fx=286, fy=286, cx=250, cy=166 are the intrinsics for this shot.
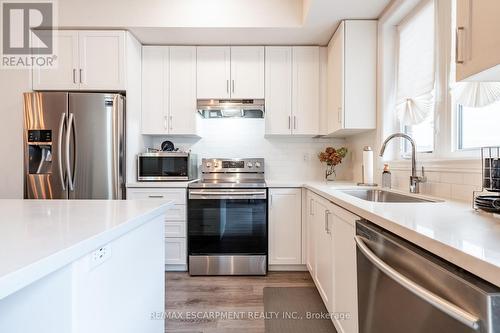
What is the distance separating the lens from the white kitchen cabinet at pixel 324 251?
181 cm

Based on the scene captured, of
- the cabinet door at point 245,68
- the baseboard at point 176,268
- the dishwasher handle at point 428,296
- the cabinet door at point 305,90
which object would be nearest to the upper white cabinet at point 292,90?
the cabinet door at point 305,90

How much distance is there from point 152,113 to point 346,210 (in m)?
2.28

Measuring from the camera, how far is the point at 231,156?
3.32m

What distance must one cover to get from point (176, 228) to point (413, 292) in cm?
227

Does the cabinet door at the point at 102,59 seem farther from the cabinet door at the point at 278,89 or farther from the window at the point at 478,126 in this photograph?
the window at the point at 478,126

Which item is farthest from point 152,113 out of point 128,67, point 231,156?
point 231,156

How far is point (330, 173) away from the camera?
3.18 metres

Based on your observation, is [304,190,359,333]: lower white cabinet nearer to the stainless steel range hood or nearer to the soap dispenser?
the soap dispenser

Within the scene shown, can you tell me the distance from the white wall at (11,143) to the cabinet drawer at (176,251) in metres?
1.46

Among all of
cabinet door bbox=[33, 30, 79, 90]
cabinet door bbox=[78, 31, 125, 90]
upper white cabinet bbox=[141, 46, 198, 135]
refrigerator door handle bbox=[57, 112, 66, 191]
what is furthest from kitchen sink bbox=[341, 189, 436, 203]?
cabinet door bbox=[33, 30, 79, 90]

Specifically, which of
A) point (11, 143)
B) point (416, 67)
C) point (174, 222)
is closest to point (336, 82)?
point (416, 67)

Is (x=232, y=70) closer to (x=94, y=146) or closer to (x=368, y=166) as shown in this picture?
(x=94, y=146)

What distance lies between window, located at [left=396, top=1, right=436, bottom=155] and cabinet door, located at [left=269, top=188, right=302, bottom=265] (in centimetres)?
106

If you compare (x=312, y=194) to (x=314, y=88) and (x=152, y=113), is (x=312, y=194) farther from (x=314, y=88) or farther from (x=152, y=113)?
(x=152, y=113)
